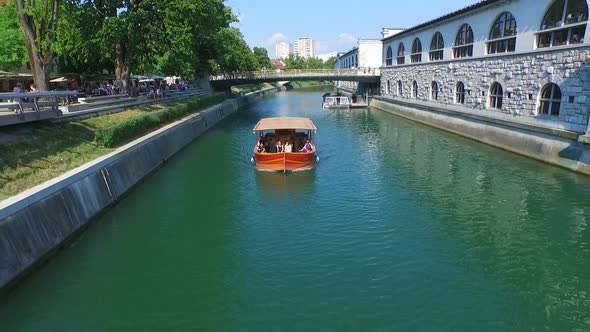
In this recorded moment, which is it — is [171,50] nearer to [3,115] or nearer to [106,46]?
[106,46]

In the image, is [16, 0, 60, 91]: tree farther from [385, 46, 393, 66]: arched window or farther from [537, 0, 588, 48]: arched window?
[385, 46, 393, 66]: arched window

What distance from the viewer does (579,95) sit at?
2353 centimetres

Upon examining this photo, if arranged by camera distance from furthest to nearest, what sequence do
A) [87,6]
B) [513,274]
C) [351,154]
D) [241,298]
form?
1. [87,6]
2. [351,154]
3. [513,274]
4. [241,298]

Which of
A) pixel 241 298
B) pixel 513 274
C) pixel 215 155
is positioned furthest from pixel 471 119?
pixel 241 298

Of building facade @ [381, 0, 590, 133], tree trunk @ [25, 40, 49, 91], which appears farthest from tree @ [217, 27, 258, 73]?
tree trunk @ [25, 40, 49, 91]

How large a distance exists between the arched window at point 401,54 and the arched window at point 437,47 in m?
10.3

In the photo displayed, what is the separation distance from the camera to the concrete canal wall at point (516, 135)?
76.3ft

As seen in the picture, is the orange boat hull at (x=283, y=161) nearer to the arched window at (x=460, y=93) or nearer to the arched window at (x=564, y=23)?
the arched window at (x=564, y=23)

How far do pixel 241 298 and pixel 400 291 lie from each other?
15.4 feet

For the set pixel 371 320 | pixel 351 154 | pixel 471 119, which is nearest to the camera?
pixel 371 320

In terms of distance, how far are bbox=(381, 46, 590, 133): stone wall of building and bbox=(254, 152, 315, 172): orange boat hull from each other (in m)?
15.9

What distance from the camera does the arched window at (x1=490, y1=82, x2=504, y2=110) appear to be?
32.6m

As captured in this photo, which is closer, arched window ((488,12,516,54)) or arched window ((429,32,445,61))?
arched window ((488,12,516,54))

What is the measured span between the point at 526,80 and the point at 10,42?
162 feet
